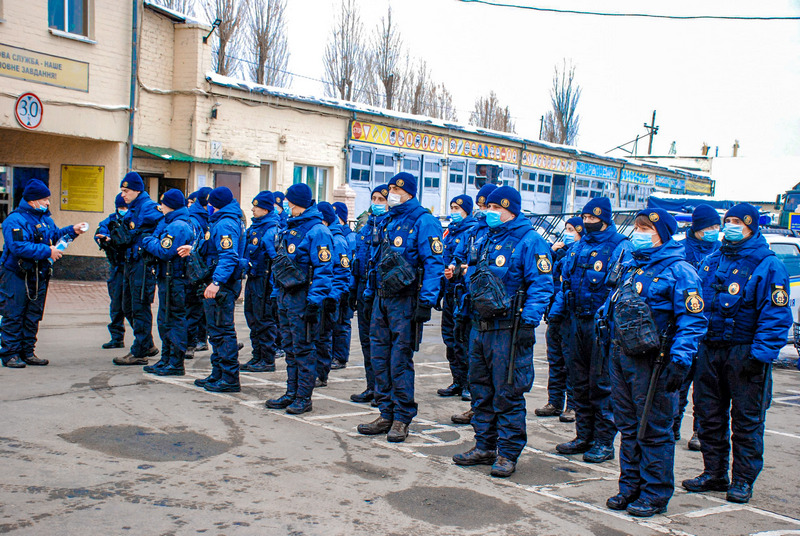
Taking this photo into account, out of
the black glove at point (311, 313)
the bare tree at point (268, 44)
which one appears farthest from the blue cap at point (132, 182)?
the bare tree at point (268, 44)

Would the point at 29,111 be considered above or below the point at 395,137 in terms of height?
below

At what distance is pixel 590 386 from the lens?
624 centimetres

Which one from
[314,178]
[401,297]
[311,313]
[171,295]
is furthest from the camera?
[314,178]

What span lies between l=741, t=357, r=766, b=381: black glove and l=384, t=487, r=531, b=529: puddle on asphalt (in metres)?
2.00

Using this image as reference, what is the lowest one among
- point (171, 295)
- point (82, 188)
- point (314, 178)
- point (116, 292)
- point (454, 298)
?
point (116, 292)

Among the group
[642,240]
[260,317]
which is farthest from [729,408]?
[260,317]

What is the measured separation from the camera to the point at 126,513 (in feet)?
14.2

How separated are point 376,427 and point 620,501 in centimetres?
227

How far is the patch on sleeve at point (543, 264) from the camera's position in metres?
5.55

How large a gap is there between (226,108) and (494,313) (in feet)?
46.5

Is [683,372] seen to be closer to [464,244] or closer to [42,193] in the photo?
[464,244]

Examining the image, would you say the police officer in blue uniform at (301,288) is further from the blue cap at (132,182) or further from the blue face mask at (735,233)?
the blue face mask at (735,233)

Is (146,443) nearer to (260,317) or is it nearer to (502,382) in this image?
(502,382)

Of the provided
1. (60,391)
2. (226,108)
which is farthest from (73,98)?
(60,391)
